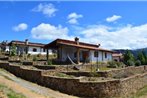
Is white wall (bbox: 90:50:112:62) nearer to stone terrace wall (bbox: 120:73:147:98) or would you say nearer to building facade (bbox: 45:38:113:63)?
building facade (bbox: 45:38:113:63)

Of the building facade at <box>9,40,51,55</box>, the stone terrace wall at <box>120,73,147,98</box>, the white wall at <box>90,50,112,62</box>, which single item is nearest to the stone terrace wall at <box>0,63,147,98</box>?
the stone terrace wall at <box>120,73,147,98</box>

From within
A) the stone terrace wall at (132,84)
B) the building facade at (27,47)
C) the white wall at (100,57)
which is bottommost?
the stone terrace wall at (132,84)

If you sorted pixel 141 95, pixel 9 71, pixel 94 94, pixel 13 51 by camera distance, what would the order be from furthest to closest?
pixel 13 51 → pixel 9 71 → pixel 141 95 → pixel 94 94

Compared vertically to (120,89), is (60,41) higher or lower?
higher

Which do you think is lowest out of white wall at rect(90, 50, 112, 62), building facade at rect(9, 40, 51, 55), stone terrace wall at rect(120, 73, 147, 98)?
stone terrace wall at rect(120, 73, 147, 98)

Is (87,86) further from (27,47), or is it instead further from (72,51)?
(27,47)

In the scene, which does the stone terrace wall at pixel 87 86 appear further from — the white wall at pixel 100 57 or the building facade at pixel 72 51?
the white wall at pixel 100 57

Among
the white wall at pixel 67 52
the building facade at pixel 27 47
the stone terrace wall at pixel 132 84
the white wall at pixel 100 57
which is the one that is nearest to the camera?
the stone terrace wall at pixel 132 84

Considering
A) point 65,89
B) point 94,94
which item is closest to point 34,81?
point 65,89

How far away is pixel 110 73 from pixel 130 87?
5376mm

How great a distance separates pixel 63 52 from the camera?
45.6 metres

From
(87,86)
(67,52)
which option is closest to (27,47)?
(67,52)

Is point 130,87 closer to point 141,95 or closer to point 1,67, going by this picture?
point 141,95

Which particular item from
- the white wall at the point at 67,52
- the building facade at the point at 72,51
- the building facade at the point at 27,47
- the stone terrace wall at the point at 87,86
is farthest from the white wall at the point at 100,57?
the stone terrace wall at the point at 87,86
